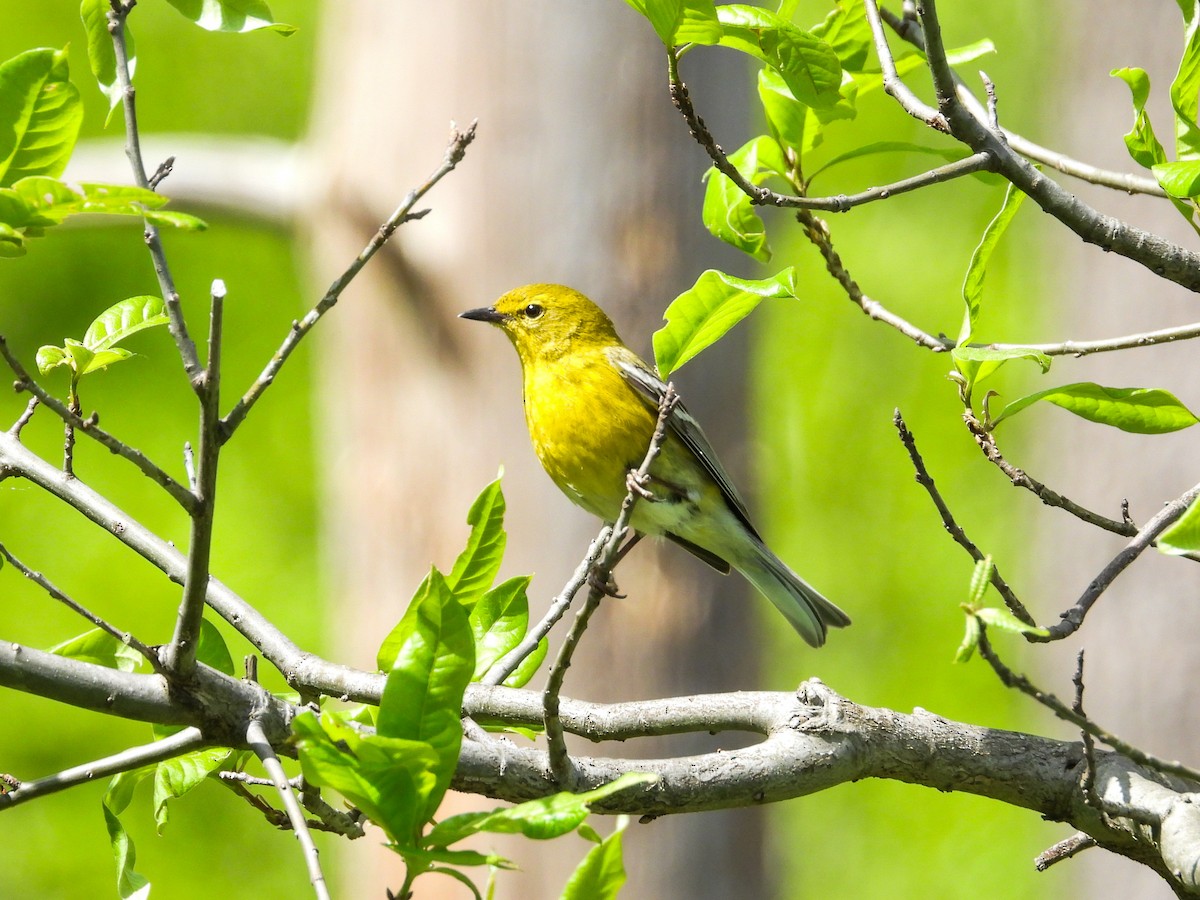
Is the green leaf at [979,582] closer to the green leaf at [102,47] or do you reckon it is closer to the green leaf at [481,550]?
the green leaf at [481,550]

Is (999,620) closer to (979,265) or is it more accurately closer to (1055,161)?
(979,265)

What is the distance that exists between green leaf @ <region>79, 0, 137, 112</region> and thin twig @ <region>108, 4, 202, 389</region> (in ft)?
0.32

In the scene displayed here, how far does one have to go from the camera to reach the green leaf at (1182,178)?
1777 mm

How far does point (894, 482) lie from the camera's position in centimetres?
1414

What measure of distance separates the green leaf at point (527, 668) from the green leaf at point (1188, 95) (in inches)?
57.6

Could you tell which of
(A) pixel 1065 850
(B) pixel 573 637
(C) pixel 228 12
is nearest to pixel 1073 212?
(B) pixel 573 637

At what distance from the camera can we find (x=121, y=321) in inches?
78.1

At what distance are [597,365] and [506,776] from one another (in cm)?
245

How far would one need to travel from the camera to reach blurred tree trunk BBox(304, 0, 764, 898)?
5.10 m

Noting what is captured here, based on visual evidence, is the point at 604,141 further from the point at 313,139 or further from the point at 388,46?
the point at 313,139

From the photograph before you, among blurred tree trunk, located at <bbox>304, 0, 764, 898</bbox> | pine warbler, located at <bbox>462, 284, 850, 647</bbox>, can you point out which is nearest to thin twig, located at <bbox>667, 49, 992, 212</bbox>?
pine warbler, located at <bbox>462, 284, 850, 647</bbox>

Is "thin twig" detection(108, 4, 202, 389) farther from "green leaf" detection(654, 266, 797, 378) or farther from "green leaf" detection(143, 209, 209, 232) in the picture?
"green leaf" detection(654, 266, 797, 378)

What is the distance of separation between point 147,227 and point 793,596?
3171mm

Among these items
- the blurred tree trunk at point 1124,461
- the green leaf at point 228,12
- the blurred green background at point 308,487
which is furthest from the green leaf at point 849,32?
the blurred green background at point 308,487
